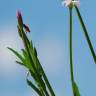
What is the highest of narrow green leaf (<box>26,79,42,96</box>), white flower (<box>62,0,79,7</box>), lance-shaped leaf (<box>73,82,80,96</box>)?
white flower (<box>62,0,79,7</box>)

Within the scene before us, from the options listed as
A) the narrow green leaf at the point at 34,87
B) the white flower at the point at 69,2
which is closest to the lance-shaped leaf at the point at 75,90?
the narrow green leaf at the point at 34,87

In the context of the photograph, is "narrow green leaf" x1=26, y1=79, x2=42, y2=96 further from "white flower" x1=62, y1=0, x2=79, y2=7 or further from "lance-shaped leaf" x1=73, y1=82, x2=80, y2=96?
"white flower" x1=62, y1=0, x2=79, y2=7

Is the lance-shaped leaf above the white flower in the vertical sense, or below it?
below

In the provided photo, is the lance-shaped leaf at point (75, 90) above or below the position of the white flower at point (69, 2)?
below

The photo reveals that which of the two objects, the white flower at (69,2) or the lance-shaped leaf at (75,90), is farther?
the white flower at (69,2)

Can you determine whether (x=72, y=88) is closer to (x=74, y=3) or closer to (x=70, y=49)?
(x=70, y=49)

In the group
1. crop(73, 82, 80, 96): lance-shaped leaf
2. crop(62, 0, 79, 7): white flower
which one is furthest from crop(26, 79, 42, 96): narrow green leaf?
crop(62, 0, 79, 7): white flower

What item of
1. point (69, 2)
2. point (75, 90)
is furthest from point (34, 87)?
point (69, 2)

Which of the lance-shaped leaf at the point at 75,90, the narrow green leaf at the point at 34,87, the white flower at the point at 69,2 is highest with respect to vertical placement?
the white flower at the point at 69,2

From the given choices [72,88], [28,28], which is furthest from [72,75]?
[28,28]

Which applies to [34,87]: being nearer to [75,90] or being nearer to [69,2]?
[75,90]

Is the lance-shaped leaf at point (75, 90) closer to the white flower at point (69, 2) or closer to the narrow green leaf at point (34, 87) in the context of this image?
the narrow green leaf at point (34, 87)
